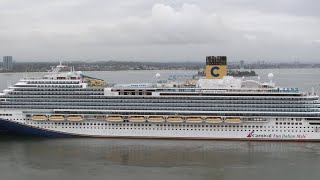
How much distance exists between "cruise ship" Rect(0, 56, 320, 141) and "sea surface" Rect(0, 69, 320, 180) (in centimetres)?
57

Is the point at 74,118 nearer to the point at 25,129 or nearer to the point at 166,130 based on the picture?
the point at 25,129

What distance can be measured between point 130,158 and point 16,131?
25.1 feet

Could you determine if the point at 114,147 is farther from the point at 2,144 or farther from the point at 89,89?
the point at 2,144

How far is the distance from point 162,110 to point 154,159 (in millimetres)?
4173

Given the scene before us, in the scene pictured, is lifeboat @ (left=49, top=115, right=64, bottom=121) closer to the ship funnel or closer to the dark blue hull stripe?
the dark blue hull stripe

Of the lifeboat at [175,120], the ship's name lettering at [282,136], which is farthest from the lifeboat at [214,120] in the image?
the ship's name lettering at [282,136]

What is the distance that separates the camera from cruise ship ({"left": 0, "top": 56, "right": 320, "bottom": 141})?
2465 centimetres

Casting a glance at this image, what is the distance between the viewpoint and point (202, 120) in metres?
24.7

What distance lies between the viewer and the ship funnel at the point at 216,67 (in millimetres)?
27172

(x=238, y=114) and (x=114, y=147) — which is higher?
(x=238, y=114)

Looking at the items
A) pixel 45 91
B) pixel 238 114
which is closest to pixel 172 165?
pixel 238 114

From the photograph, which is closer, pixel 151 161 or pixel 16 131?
pixel 151 161

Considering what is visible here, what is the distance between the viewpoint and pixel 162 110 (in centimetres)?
2514

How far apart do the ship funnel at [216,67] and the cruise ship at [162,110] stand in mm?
872
